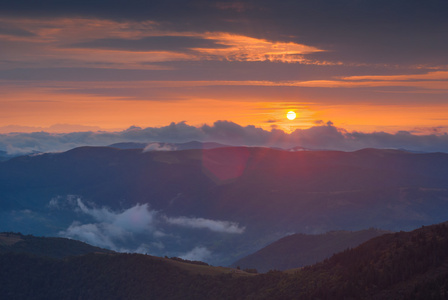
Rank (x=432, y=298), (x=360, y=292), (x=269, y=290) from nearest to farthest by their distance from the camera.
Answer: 1. (x=432, y=298)
2. (x=360, y=292)
3. (x=269, y=290)

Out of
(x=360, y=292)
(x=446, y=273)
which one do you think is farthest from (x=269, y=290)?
(x=446, y=273)

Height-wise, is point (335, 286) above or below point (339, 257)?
below

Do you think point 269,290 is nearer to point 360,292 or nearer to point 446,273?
point 360,292

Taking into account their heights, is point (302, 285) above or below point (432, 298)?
above

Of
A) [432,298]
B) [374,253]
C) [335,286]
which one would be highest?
[374,253]

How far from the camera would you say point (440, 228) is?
135 metres

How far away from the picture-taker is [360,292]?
408 ft

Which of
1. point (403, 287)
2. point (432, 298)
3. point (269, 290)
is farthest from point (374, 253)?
point (269, 290)

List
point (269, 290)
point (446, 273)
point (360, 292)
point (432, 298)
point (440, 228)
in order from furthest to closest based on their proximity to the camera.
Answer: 1. point (269, 290)
2. point (440, 228)
3. point (360, 292)
4. point (446, 273)
5. point (432, 298)

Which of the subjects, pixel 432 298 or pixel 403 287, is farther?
pixel 403 287

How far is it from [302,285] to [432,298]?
66664 millimetres

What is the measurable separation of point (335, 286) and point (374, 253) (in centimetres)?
1543

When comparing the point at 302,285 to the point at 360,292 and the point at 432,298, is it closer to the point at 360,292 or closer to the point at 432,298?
the point at 360,292

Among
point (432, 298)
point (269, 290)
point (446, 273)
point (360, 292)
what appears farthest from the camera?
point (269, 290)
